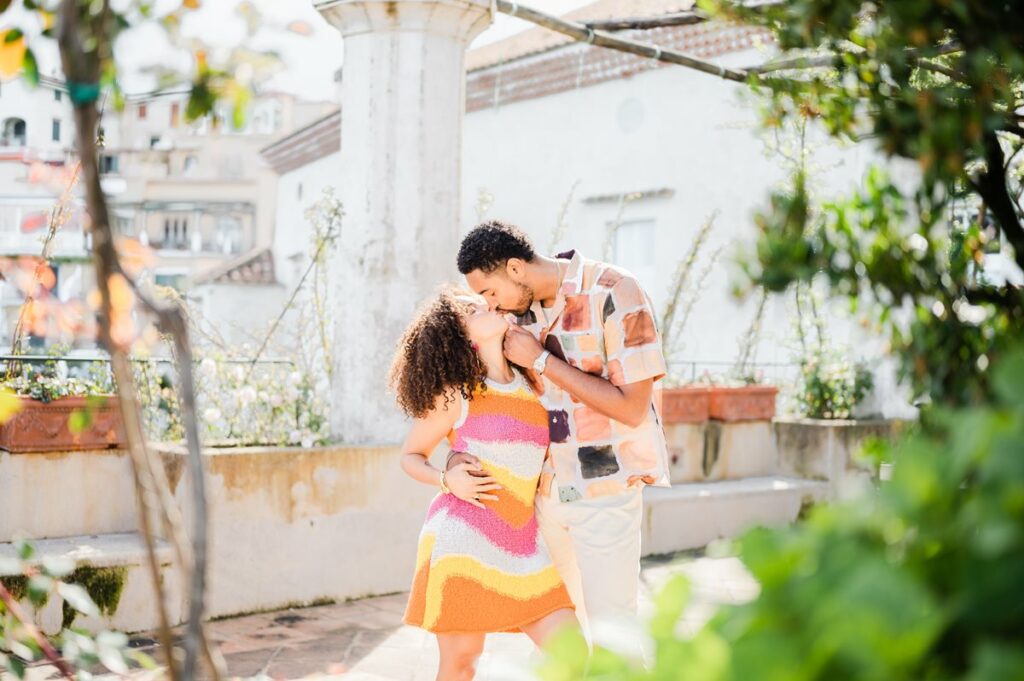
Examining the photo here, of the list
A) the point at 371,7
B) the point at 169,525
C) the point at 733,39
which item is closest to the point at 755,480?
the point at 371,7

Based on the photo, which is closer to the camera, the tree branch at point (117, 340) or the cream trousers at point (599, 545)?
the tree branch at point (117, 340)

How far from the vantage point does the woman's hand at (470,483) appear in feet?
11.6

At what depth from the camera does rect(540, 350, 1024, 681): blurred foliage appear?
89cm

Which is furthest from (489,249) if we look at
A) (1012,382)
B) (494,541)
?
(1012,382)

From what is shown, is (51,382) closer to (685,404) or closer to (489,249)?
(489,249)

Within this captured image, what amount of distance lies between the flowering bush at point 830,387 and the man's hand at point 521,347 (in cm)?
641

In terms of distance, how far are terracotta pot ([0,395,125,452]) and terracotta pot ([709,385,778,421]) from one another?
14.9 feet

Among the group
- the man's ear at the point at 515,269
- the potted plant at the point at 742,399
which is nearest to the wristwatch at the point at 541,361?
the man's ear at the point at 515,269

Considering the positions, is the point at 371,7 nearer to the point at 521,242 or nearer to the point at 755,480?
the point at 521,242

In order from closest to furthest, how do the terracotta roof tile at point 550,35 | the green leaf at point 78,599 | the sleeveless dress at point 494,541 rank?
the green leaf at point 78,599 → the sleeveless dress at point 494,541 → the terracotta roof tile at point 550,35

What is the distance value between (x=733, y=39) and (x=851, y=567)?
1388cm

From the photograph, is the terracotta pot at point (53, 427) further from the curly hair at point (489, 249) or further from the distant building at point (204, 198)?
the distant building at point (204, 198)

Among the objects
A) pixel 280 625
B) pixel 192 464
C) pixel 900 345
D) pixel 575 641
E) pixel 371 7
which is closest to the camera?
pixel 575 641

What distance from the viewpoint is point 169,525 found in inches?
61.4
